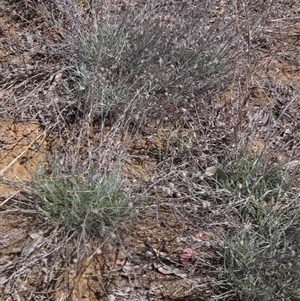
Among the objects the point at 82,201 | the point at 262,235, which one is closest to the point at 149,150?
the point at 82,201

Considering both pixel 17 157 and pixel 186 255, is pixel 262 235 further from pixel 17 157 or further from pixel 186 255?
pixel 17 157

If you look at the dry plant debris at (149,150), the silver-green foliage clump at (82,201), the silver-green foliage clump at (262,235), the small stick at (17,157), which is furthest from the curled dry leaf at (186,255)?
the small stick at (17,157)

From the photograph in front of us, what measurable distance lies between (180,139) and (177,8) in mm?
836

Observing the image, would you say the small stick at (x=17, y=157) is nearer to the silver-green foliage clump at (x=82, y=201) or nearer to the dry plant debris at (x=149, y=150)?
the dry plant debris at (x=149, y=150)

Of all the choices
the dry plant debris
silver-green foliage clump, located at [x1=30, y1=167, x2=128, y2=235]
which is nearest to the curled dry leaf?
the dry plant debris

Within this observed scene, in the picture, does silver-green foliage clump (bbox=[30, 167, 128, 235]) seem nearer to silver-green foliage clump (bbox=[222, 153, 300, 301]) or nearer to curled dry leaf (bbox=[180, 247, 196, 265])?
curled dry leaf (bbox=[180, 247, 196, 265])

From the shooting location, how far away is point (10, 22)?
3.31 meters

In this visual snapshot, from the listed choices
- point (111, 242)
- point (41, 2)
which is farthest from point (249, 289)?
point (41, 2)

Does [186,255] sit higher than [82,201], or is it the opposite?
[82,201]

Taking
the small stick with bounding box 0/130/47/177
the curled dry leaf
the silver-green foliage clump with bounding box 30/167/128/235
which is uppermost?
the silver-green foliage clump with bounding box 30/167/128/235

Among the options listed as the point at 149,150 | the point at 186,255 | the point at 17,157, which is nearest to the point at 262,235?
the point at 186,255

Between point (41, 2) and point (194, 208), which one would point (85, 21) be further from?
point (194, 208)

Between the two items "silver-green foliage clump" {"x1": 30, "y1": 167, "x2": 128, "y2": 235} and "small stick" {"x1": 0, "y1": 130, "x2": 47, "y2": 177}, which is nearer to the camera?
"silver-green foliage clump" {"x1": 30, "y1": 167, "x2": 128, "y2": 235}

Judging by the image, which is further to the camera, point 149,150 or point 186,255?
point 149,150
